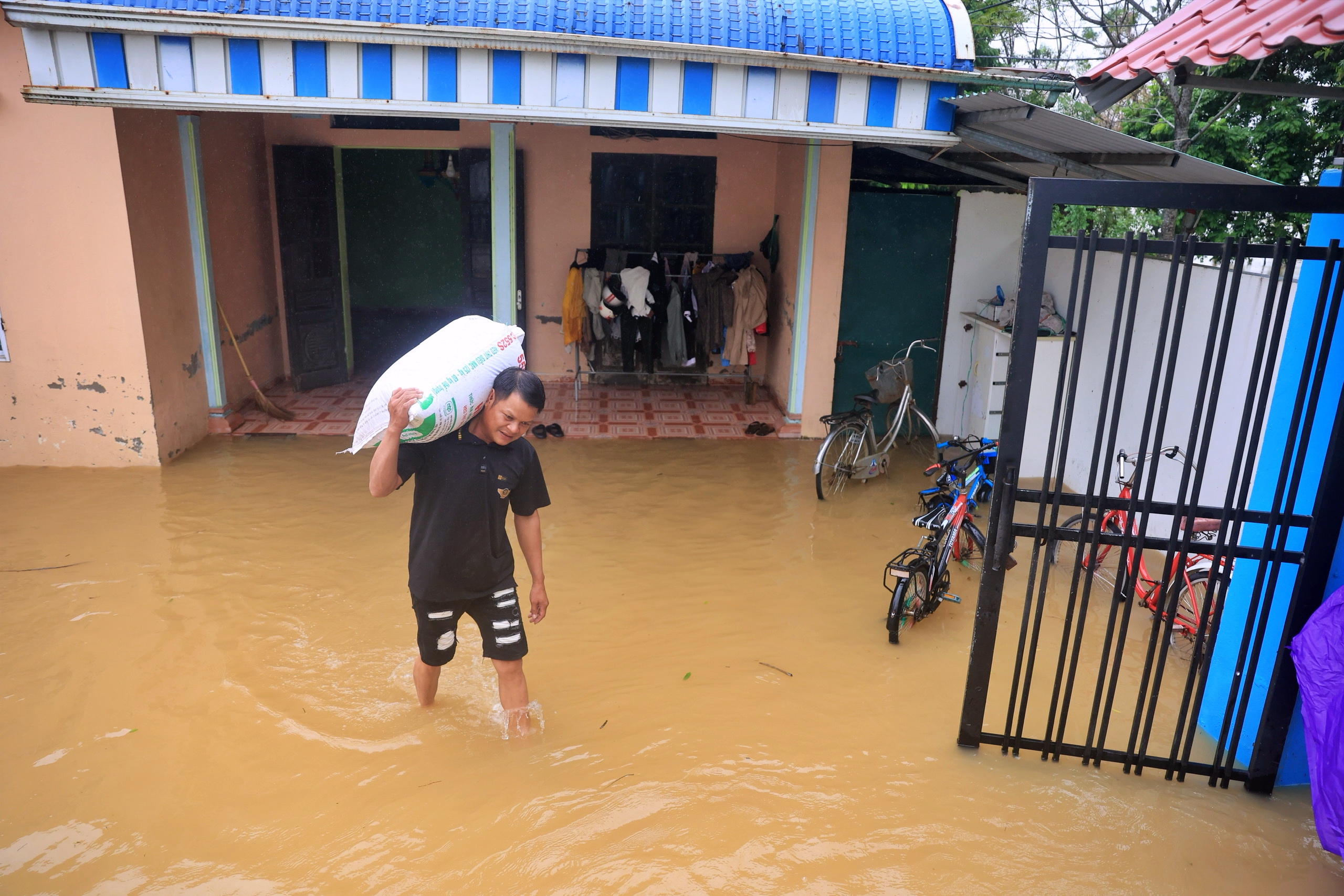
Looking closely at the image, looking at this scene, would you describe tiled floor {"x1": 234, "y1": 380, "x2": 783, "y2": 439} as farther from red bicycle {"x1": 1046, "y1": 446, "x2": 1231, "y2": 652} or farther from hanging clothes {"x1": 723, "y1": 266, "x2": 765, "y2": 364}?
red bicycle {"x1": 1046, "y1": 446, "x2": 1231, "y2": 652}

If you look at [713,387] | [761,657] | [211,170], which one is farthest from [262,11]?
[713,387]

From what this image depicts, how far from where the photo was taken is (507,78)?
5.51 metres

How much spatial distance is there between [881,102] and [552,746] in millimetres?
4398

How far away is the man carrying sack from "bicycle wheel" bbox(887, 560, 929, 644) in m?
1.96

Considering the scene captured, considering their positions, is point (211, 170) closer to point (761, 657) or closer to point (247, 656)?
point (247, 656)

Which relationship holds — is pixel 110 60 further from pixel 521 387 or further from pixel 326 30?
pixel 521 387

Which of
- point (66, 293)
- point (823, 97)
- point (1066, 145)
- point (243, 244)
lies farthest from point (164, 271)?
point (1066, 145)

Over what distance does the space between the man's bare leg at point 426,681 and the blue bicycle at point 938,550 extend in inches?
81.9

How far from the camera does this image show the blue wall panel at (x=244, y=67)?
5.41 m

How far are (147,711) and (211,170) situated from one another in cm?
561

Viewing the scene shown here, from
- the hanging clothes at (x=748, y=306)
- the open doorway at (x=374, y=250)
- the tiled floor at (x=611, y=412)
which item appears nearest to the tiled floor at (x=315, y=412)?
the tiled floor at (x=611, y=412)

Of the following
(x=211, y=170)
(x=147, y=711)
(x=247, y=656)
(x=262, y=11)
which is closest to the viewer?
(x=147, y=711)

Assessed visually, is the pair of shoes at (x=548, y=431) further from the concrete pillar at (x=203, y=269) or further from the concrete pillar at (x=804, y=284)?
the concrete pillar at (x=203, y=269)

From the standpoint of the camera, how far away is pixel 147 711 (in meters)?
4.05
